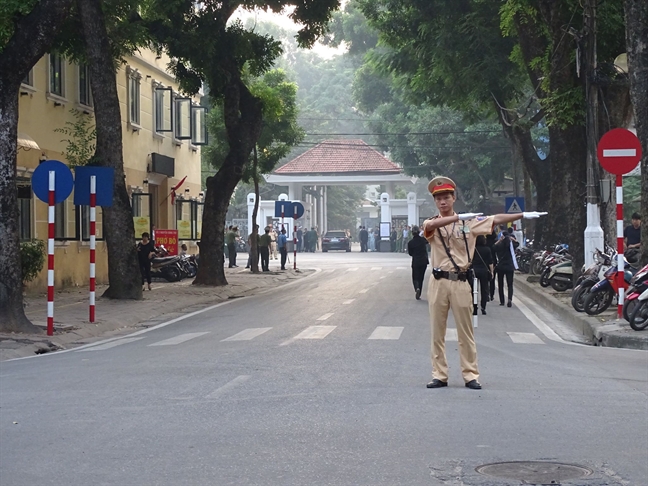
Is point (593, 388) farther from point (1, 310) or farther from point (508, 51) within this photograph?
point (508, 51)

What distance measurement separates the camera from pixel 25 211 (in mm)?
25219

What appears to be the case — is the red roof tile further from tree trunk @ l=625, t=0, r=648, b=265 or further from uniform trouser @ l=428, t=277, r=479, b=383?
uniform trouser @ l=428, t=277, r=479, b=383

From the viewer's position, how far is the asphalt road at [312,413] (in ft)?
22.1

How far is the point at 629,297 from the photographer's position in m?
15.6

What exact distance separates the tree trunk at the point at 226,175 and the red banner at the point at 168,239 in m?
5.50

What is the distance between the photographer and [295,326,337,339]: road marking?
15.2 metres

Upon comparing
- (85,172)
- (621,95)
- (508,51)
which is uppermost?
(508,51)

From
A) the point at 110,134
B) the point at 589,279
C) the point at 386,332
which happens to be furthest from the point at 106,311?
the point at 589,279

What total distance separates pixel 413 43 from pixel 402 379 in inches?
943

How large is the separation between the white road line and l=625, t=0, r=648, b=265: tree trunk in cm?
233

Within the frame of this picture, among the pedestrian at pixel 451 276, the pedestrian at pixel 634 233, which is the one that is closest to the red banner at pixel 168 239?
the pedestrian at pixel 634 233

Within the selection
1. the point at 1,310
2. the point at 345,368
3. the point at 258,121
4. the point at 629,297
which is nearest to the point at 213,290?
the point at 258,121

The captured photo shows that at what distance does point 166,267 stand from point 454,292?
2318 cm

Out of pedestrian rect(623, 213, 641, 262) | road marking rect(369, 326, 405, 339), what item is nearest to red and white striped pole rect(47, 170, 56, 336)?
road marking rect(369, 326, 405, 339)
